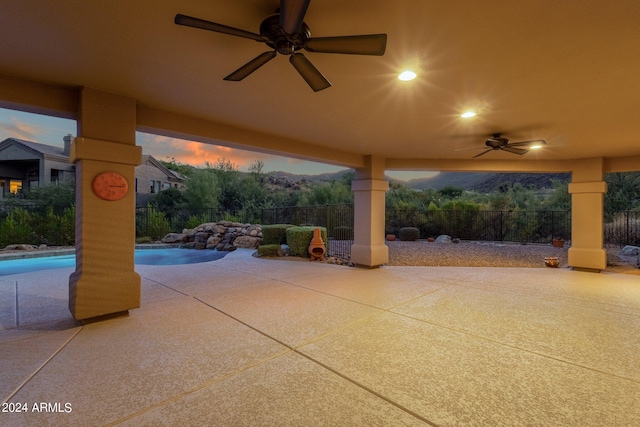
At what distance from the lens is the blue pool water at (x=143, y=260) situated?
677cm

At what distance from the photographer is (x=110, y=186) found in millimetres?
3359

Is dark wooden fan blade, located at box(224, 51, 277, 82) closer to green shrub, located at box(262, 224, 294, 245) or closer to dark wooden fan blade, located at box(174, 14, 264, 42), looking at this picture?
dark wooden fan blade, located at box(174, 14, 264, 42)

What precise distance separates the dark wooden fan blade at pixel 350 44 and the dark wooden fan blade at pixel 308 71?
0.12 meters

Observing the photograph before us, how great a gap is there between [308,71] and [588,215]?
800 cm

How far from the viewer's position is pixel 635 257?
27.9 ft

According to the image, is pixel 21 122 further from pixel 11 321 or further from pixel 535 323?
pixel 535 323

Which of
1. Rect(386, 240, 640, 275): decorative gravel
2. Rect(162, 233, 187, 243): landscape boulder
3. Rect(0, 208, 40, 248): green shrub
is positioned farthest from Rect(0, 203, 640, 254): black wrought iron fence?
Rect(386, 240, 640, 275): decorative gravel

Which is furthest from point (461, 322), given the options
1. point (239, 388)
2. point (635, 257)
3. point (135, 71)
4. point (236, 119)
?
point (635, 257)

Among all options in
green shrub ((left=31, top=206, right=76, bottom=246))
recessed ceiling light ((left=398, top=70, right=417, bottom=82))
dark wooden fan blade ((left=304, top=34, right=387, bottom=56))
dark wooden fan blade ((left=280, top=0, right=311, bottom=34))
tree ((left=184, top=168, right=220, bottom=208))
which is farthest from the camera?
tree ((left=184, top=168, right=220, bottom=208))

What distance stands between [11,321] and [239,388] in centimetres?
329

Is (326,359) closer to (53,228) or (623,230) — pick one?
(53,228)

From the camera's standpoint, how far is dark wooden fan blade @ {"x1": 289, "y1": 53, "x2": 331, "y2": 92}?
2115 millimetres

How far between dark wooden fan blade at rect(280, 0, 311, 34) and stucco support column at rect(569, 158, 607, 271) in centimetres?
810

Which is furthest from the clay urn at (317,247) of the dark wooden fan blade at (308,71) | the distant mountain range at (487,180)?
the distant mountain range at (487,180)
